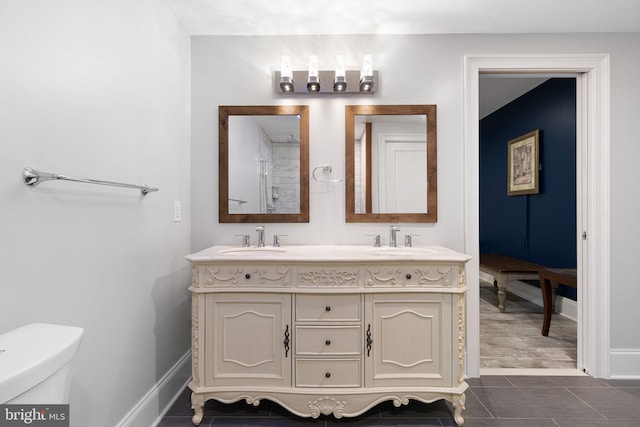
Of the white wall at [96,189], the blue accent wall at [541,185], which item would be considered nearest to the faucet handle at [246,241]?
the white wall at [96,189]

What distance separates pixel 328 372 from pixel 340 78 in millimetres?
1677

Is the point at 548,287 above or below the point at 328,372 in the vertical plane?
above

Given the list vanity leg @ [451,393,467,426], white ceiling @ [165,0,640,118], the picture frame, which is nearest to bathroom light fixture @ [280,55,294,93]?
white ceiling @ [165,0,640,118]

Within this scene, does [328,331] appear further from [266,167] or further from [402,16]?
[402,16]

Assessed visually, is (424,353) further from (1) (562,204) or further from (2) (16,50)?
(1) (562,204)

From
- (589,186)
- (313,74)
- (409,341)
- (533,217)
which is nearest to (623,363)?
(589,186)

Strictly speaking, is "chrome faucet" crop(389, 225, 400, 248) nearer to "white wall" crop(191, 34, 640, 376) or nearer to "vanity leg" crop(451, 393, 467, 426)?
"white wall" crop(191, 34, 640, 376)

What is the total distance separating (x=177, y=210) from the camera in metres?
1.92

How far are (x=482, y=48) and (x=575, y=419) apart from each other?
2212mm

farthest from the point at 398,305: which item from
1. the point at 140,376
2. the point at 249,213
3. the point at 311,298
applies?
the point at 140,376

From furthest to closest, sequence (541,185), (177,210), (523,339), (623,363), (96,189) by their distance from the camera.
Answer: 1. (541,185)
2. (523,339)
3. (623,363)
4. (177,210)
5. (96,189)

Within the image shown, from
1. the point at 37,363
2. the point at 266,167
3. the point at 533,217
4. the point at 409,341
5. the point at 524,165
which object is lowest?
the point at 409,341

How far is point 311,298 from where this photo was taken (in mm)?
1604

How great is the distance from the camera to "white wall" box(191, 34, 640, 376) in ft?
6.80
